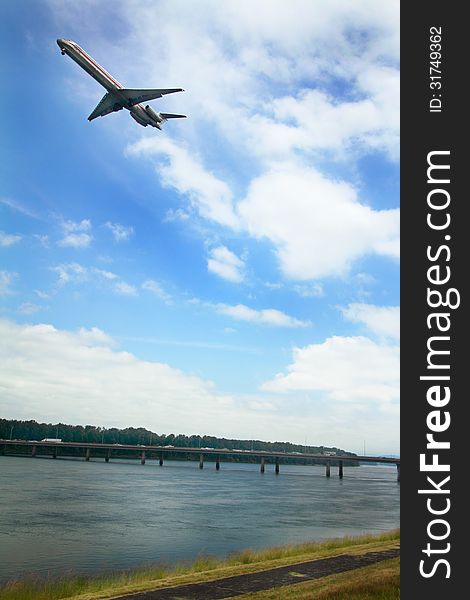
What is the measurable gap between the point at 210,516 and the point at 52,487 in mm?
39198

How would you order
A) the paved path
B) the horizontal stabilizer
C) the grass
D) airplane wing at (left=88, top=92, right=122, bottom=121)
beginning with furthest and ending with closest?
the horizontal stabilizer, airplane wing at (left=88, top=92, right=122, bottom=121), the grass, the paved path

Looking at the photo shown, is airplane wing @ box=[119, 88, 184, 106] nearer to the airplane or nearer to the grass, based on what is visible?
the airplane

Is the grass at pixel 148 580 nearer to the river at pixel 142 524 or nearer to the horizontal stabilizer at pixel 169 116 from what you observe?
the river at pixel 142 524

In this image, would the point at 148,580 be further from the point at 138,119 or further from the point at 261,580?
the point at 138,119

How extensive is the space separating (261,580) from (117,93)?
2502 inches

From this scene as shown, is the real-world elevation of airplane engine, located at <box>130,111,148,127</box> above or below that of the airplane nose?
below

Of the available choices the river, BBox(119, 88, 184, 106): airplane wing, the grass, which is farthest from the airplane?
the grass

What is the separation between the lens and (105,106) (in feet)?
241

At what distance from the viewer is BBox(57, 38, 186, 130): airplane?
67.7m

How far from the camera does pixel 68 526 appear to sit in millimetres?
50719

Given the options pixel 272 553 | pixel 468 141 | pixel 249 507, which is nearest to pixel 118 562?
pixel 272 553

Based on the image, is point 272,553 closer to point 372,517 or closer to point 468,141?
point 468,141

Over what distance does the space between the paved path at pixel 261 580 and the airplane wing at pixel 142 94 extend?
194ft

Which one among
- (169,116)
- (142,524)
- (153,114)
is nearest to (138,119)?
(153,114)
